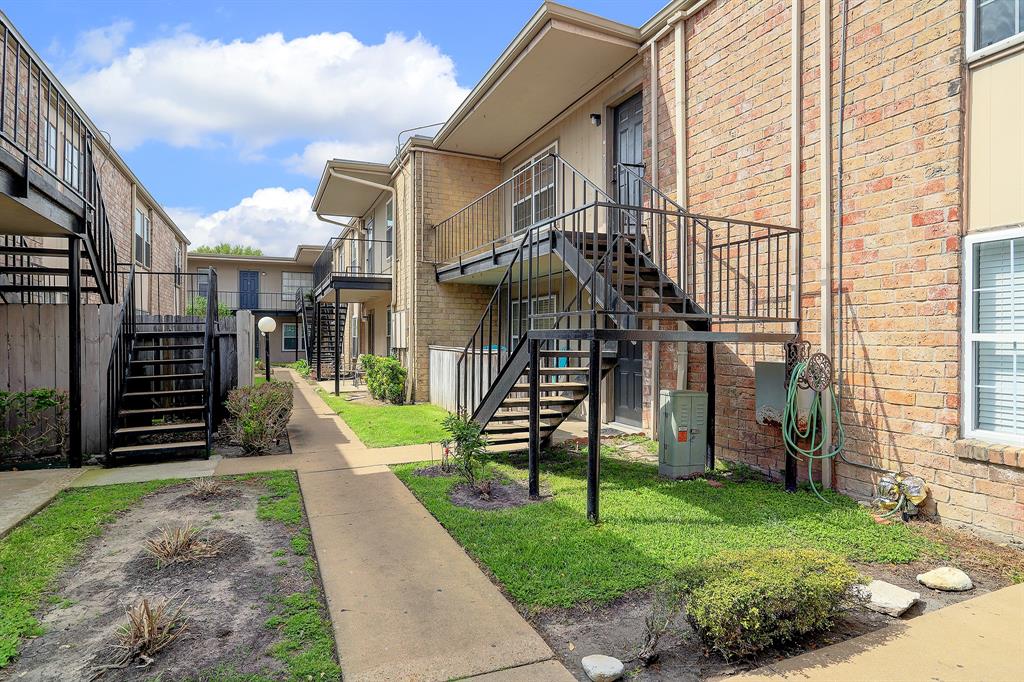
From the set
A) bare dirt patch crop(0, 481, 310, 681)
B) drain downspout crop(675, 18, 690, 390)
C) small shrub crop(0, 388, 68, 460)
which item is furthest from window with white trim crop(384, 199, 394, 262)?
bare dirt patch crop(0, 481, 310, 681)

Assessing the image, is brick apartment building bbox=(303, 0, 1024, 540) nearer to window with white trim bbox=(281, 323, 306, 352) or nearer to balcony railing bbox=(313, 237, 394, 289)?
balcony railing bbox=(313, 237, 394, 289)

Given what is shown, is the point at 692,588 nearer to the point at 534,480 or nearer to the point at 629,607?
the point at 629,607

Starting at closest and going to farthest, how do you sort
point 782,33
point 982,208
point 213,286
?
point 982,208 < point 782,33 < point 213,286

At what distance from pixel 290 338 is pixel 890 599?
1307 inches

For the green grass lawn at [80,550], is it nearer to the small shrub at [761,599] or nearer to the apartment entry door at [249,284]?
the small shrub at [761,599]

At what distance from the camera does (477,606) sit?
3.43 meters

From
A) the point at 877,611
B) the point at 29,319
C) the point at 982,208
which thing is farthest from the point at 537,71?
the point at 877,611

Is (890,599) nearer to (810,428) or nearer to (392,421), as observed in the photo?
(810,428)

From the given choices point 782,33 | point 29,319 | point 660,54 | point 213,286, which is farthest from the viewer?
point 213,286

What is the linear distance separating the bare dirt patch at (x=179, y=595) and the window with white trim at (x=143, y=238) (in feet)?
46.8

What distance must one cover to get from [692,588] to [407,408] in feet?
31.9

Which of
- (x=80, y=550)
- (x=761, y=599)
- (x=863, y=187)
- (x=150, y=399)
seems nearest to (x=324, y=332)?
(x=150, y=399)

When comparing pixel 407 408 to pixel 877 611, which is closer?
pixel 877 611

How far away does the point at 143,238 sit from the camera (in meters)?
17.5
